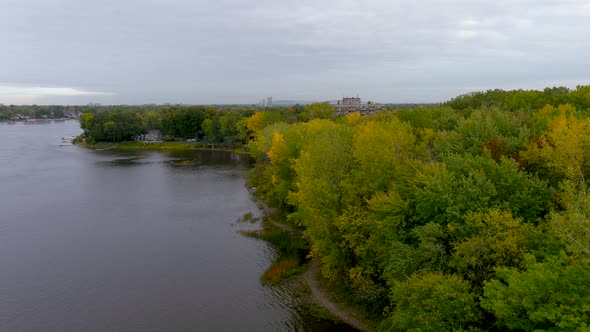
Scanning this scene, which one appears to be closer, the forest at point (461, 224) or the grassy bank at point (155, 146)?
the forest at point (461, 224)

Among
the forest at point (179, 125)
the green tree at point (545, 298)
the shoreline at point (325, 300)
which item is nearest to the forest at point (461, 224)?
the green tree at point (545, 298)

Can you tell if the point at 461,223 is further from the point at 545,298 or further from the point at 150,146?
the point at 150,146

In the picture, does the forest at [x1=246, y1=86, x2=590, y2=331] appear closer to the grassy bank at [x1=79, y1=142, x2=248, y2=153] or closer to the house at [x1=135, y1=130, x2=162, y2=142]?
the grassy bank at [x1=79, y1=142, x2=248, y2=153]

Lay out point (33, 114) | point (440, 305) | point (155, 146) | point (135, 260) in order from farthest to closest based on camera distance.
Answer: point (33, 114) < point (155, 146) < point (135, 260) < point (440, 305)

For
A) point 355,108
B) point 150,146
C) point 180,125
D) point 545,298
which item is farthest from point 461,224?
point 355,108

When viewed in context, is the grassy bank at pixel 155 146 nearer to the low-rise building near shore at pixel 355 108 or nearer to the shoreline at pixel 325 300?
the low-rise building near shore at pixel 355 108

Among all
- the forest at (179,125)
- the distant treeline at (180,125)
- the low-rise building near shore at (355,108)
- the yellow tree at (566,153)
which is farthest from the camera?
the low-rise building near shore at (355,108)
